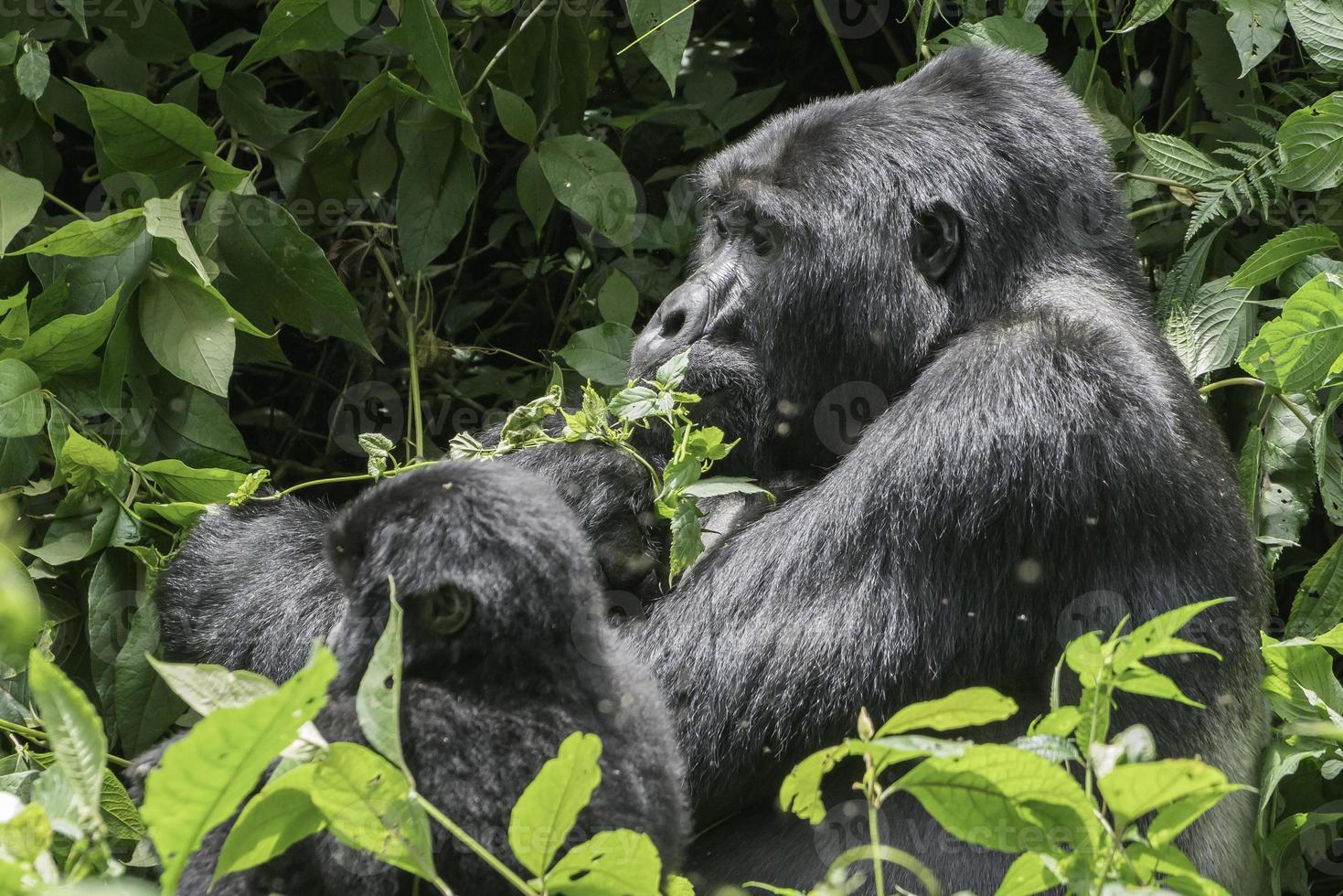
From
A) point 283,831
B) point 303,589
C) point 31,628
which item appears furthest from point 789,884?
point 31,628

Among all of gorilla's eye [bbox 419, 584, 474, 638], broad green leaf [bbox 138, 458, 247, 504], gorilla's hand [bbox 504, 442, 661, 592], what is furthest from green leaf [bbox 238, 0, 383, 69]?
gorilla's eye [bbox 419, 584, 474, 638]

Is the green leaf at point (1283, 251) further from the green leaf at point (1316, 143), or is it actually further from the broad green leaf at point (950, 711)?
the broad green leaf at point (950, 711)

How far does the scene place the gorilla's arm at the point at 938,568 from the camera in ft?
8.57

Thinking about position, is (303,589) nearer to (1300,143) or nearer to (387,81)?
(387,81)

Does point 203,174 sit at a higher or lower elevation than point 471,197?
higher

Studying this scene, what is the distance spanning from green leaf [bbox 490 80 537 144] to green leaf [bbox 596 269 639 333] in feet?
1.48

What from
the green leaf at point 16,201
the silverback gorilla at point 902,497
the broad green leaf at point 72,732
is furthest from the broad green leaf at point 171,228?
the broad green leaf at point 72,732

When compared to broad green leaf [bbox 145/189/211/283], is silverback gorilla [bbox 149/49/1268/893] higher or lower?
lower

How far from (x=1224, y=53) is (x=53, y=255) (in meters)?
2.99

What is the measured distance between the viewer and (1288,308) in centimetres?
300

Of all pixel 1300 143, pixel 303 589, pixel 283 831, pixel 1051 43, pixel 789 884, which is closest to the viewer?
pixel 283 831

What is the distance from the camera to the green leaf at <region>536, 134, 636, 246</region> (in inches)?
151

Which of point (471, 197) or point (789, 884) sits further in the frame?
point (471, 197)

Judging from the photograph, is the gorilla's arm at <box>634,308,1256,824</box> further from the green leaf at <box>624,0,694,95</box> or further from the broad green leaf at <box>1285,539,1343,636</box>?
the green leaf at <box>624,0,694,95</box>
